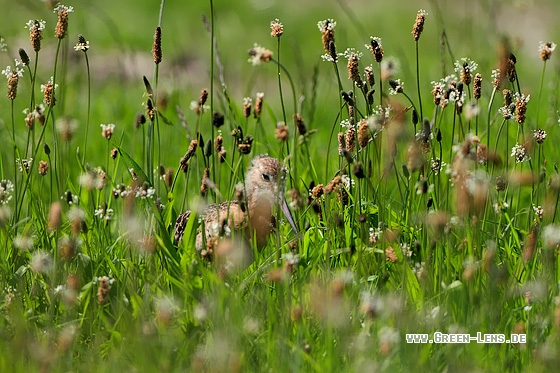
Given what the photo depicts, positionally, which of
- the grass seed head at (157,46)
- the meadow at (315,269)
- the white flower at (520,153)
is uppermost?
the grass seed head at (157,46)

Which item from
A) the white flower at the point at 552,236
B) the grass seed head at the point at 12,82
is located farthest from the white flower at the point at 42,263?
the white flower at the point at 552,236

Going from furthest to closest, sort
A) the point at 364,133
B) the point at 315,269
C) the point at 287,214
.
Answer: the point at 287,214 → the point at 315,269 → the point at 364,133

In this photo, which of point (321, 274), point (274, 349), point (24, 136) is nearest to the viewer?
point (274, 349)

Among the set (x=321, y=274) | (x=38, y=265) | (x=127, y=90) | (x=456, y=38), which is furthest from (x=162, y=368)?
(x=456, y=38)

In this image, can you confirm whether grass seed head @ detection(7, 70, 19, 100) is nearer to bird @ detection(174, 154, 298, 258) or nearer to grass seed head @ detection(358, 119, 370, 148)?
bird @ detection(174, 154, 298, 258)

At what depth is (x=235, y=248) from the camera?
131 inches

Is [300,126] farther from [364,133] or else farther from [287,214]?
[287,214]

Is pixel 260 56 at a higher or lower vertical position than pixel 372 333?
higher

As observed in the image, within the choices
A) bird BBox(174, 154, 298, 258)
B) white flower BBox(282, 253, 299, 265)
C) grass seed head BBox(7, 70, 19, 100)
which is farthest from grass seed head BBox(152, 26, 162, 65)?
white flower BBox(282, 253, 299, 265)

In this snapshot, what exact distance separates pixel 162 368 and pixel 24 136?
4.05 m

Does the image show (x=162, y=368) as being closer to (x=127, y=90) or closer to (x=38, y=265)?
(x=38, y=265)

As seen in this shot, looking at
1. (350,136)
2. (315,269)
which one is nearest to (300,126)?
(350,136)

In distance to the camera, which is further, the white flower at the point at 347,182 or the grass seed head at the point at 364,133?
the white flower at the point at 347,182

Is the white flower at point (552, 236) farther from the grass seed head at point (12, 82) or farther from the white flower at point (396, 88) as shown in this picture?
the grass seed head at point (12, 82)
